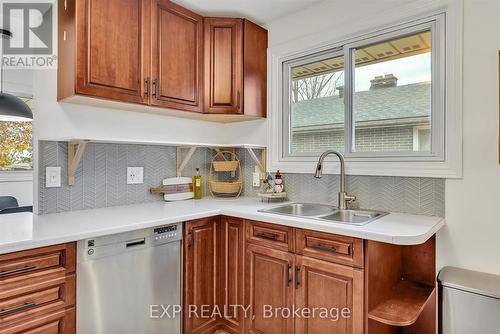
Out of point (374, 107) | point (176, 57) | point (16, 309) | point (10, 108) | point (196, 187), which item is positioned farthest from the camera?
point (196, 187)

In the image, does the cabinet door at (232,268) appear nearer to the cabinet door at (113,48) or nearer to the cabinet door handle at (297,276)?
the cabinet door handle at (297,276)

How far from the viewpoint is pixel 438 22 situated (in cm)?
171

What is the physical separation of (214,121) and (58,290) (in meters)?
1.83

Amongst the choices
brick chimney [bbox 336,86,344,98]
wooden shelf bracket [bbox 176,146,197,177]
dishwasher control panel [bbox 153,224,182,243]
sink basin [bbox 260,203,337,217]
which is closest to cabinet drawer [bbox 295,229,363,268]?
sink basin [bbox 260,203,337,217]

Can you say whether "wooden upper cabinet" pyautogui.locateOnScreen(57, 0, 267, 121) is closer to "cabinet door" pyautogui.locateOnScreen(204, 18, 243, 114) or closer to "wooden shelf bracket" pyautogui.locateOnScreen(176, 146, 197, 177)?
"cabinet door" pyautogui.locateOnScreen(204, 18, 243, 114)

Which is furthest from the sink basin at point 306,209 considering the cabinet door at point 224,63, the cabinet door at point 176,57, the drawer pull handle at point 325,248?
the cabinet door at point 176,57

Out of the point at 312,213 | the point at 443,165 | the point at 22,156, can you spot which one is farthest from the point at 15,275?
the point at 22,156

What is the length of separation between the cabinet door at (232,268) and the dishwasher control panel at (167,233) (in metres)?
0.35

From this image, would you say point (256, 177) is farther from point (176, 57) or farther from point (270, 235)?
point (176, 57)

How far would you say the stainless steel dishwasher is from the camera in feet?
4.59

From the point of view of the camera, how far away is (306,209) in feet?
7.18

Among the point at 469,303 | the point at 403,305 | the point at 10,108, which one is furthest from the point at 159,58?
the point at 469,303

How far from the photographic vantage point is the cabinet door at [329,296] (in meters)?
1.43

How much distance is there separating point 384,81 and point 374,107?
179mm
